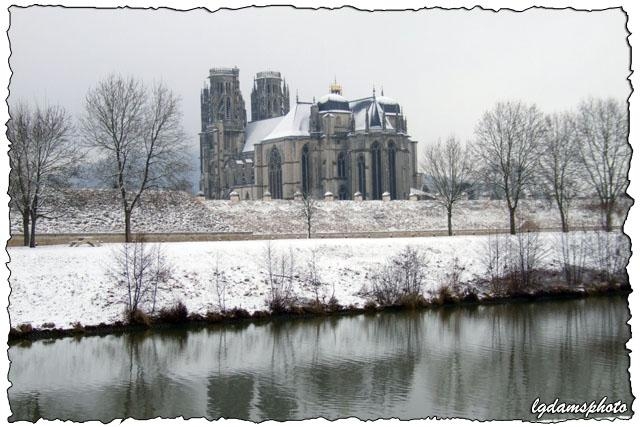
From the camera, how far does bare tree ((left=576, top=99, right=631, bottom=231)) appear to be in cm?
2079

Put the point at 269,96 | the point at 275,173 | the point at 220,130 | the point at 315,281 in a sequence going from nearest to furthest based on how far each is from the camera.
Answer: the point at 315,281 → the point at 275,173 → the point at 220,130 → the point at 269,96

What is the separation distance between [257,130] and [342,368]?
76.2m

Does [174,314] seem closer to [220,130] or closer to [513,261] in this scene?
[513,261]

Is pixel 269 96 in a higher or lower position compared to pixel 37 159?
higher

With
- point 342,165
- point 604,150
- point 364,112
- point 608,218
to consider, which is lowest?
point 608,218

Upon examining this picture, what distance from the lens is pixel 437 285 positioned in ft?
113

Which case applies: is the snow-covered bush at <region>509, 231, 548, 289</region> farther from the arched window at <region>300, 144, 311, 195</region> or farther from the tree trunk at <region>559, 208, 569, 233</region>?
the arched window at <region>300, 144, 311, 195</region>

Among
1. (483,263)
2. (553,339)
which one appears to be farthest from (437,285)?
(553,339)

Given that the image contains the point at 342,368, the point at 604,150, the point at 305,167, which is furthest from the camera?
the point at 305,167

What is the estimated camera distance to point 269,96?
10806 cm

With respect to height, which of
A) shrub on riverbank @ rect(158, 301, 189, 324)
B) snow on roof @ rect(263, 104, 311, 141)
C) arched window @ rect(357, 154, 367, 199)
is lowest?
shrub on riverbank @ rect(158, 301, 189, 324)

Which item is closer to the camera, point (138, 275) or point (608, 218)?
point (608, 218)

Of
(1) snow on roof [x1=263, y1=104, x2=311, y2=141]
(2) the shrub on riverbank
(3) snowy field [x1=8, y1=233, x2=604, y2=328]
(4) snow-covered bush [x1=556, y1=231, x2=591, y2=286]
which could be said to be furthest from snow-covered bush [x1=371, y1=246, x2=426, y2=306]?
(1) snow on roof [x1=263, y1=104, x2=311, y2=141]

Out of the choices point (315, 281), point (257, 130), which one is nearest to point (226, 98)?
point (257, 130)
